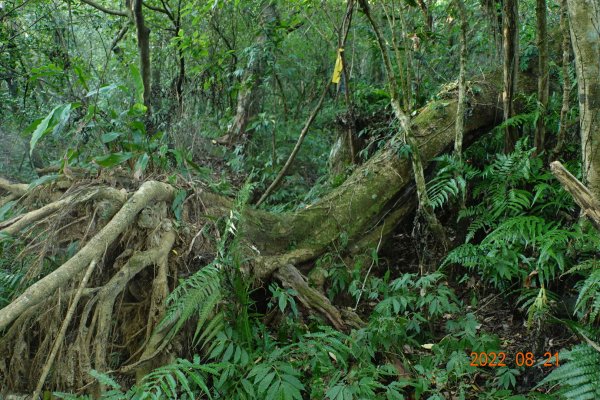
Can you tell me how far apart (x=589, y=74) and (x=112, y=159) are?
309 centimetres

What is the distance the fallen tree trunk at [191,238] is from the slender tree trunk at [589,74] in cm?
159

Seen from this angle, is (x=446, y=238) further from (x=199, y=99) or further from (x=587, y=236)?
(x=199, y=99)

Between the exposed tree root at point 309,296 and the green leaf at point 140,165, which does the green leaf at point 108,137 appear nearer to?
the green leaf at point 140,165

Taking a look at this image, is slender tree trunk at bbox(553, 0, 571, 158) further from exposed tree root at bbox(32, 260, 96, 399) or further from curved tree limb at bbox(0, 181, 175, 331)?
exposed tree root at bbox(32, 260, 96, 399)

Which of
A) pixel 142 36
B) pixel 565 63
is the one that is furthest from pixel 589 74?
pixel 142 36

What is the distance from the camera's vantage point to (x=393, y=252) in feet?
15.6

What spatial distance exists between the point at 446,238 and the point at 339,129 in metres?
2.12

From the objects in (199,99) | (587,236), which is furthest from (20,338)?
(199,99)

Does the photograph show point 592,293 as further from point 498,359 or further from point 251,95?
point 251,95

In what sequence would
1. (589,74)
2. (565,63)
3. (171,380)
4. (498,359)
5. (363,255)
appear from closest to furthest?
1. (171,380)
2. (498,359)
3. (589,74)
4. (565,63)
5. (363,255)

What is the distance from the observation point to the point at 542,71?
4078mm

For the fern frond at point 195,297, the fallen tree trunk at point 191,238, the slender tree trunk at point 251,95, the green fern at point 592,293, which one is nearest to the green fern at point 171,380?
the fern frond at point 195,297

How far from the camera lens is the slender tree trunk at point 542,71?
3.90 m

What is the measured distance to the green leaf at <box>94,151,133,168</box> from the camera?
335cm
